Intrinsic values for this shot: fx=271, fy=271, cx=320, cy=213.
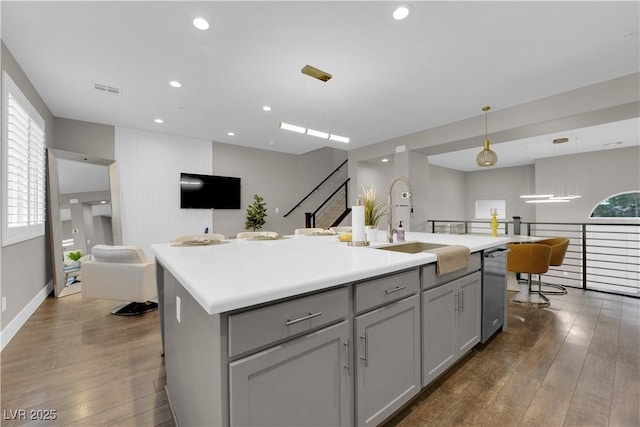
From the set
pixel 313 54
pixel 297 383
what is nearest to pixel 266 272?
pixel 297 383

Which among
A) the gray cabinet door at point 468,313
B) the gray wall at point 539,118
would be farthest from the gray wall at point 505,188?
the gray cabinet door at point 468,313

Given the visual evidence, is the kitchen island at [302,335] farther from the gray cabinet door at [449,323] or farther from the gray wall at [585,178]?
the gray wall at [585,178]

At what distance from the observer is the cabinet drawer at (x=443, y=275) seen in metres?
1.61

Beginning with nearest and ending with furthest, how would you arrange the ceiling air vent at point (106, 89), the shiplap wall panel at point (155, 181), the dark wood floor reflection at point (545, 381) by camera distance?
1. the dark wood floor reflection at point (545, 381)
2. the ceiling air vent at point (106, 89)
3. the shiplap wall panel at point (155, 181)

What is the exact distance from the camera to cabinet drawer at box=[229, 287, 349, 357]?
88cm

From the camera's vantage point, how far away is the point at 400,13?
2207 millimetres

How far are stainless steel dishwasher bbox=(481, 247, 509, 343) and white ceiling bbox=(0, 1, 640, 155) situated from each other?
1998mm

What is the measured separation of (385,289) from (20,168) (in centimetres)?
390

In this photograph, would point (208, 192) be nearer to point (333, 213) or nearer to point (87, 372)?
point (333, 213)

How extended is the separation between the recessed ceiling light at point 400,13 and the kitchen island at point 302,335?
6.42 ft

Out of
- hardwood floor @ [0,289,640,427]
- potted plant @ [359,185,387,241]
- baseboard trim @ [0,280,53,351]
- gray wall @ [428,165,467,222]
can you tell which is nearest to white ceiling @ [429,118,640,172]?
gray wall @ [428,165,467,222]

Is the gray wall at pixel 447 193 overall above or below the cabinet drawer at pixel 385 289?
above

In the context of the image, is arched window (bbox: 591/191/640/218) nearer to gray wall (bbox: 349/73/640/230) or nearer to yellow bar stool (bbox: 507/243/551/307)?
gray wall (bbox: 349/73/640/230)

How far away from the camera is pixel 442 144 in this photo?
200 inches
